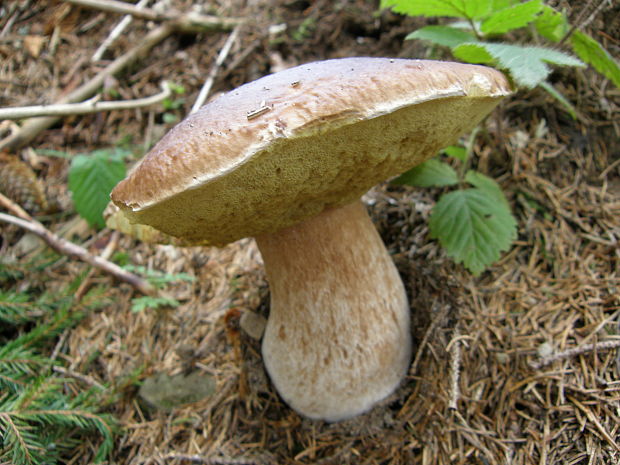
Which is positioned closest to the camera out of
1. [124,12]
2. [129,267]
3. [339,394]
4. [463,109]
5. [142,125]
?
[463,109]

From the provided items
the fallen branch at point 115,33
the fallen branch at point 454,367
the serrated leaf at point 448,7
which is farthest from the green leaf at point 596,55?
the fallen branch at point 115,33

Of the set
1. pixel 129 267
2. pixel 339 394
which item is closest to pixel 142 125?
pixel 129 267

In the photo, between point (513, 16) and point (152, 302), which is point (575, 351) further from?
point (152, 302)

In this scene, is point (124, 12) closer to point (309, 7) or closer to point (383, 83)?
point (309, 7)

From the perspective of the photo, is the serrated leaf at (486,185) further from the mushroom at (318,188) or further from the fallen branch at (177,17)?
the fallen branch at (177,17)

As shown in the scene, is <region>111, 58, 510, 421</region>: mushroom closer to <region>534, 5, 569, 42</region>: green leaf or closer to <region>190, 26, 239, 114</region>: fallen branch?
<region>534, 5, 569, 42</region>: green leaf

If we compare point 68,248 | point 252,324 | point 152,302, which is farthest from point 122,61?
point 252,324
